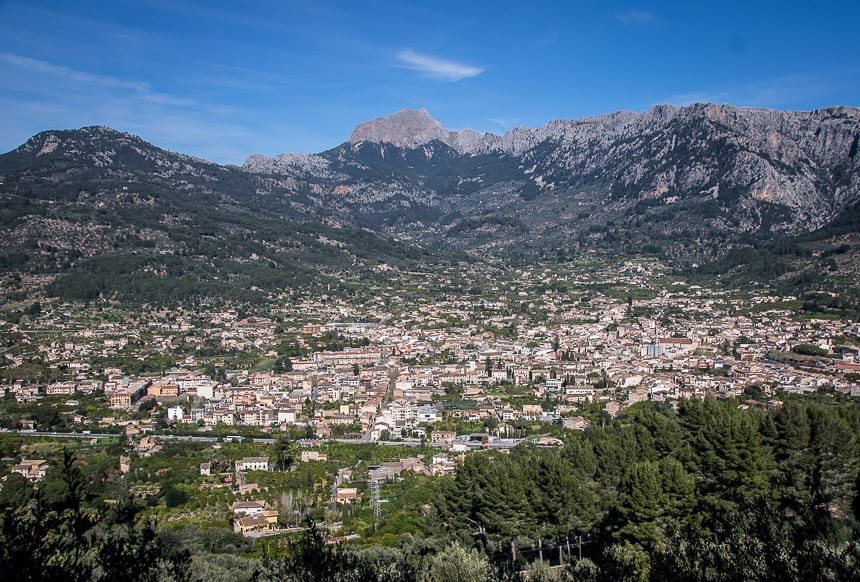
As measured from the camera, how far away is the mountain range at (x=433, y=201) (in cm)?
7225

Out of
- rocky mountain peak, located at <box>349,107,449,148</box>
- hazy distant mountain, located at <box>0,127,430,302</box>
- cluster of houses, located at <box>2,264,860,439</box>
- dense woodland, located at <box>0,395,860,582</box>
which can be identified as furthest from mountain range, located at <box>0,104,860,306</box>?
dense woodland, located at <box>0,395,860,582</box>

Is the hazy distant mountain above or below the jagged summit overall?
below

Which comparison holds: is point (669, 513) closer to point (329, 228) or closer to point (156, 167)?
point (329, 228)

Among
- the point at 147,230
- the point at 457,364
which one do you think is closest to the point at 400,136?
the point at 147,230

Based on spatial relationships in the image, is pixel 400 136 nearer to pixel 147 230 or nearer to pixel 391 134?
pixel 391 134

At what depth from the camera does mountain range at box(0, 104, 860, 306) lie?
72250mm

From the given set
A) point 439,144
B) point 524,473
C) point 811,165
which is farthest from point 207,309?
point 439,144

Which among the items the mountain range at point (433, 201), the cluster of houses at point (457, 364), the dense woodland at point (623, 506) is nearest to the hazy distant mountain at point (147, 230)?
the mountain range at point (433, 201)

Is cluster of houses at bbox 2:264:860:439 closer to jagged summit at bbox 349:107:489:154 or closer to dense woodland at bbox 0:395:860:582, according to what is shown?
dense woodland at bbox 0:395:860:582

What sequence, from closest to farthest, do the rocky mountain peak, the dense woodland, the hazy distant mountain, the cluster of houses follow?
the dense woodland
the cluster of houses
the hazy distant mountain
the rocky mountain peak

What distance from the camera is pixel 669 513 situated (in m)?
12.8

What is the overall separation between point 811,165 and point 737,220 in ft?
63.4

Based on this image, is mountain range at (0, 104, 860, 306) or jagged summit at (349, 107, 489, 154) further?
jagged summit at (349, 107, 489, 154)

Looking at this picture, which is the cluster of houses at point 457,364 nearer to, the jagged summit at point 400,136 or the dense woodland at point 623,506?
the dense woodland at point 623,506
